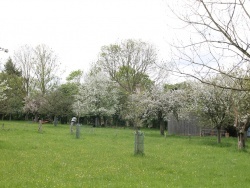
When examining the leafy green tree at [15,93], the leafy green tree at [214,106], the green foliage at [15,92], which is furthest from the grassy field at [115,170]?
the green foliage at [15,92]

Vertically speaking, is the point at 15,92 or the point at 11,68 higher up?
the point at 11,68

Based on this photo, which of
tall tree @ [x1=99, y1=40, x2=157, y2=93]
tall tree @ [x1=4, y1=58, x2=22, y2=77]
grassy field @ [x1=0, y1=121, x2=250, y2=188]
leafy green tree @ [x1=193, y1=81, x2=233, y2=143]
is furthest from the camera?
tall tree @ [x1=4, y1=58, x2=22, y2=77]

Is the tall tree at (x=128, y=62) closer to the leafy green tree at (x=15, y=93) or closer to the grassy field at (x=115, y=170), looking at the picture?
the leafy green tree at (x=15, y=93)

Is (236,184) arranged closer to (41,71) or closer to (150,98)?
(150,98)

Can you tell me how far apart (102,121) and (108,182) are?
156ft

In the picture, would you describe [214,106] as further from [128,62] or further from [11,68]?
[11,68]

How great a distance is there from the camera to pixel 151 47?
168ft

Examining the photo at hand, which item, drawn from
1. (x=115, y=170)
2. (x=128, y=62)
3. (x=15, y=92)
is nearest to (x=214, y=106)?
(x=115, y=170)

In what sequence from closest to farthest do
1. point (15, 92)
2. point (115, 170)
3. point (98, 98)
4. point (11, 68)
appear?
point (115, 170) < point (98, 98) < point (15, 92) < point (11, 68)

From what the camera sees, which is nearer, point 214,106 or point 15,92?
point 214,106

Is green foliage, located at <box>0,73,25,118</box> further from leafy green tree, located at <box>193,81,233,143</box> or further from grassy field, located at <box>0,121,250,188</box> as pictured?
grassy field, located at <box>0,121,250,188</box>

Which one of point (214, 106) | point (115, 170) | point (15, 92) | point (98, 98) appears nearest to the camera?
point (115, 170)

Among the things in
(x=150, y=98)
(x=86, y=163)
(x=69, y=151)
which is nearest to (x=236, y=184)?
(x=86, y=163)

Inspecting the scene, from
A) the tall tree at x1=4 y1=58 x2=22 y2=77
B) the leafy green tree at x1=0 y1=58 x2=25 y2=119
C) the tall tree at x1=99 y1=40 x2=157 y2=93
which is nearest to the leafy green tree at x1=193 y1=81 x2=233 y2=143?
the tall tree at x1=99 y1=40 x2=157 y2=93
